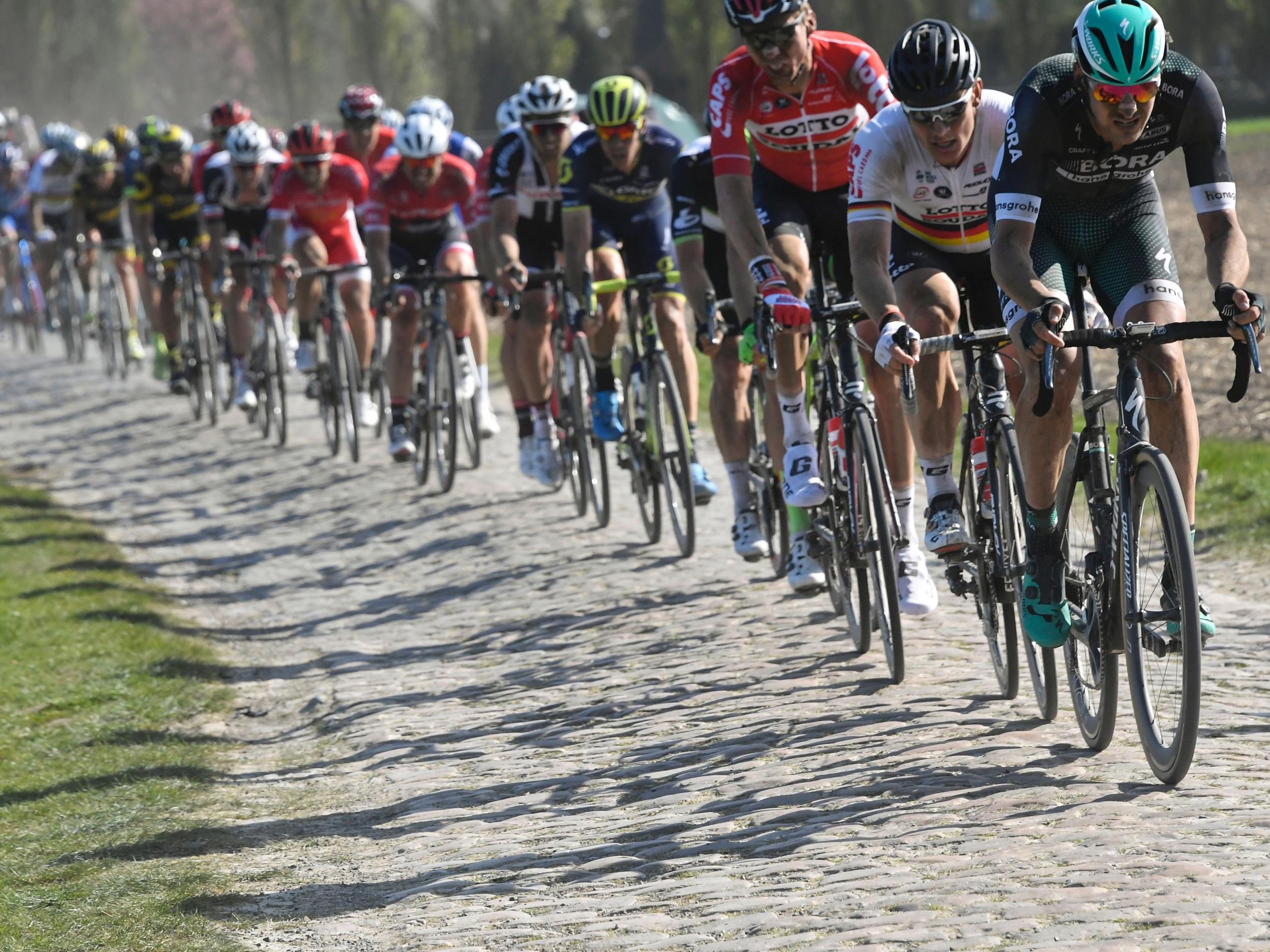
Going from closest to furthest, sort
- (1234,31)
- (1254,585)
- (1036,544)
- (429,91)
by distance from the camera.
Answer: (1036,544) → (1254,585) → (1234,31) → (429,91)

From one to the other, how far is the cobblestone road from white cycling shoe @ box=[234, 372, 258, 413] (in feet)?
14.1

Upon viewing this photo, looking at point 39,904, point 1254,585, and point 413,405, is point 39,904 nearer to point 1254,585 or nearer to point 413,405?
point 1254,585

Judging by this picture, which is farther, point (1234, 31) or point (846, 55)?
point (1234, 31)

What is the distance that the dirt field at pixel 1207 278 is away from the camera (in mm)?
12461

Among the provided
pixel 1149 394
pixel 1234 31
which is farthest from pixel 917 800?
pixel 1234 31

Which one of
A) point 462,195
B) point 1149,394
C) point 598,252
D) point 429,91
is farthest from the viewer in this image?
point 429,91

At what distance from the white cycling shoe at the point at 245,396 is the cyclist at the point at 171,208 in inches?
57.2

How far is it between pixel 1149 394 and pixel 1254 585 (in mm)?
3665

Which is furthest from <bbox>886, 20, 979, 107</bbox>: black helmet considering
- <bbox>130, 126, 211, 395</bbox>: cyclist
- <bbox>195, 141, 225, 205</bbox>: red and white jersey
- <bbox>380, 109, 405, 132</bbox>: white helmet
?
<bbox>380, 109, 405, 132</bbox>: white helmet

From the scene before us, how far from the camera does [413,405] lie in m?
12.5

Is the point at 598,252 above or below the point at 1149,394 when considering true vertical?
above

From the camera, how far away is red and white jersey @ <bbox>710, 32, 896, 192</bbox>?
7.59 meters

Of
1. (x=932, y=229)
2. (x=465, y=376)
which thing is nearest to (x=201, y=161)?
(x=465, y=376)

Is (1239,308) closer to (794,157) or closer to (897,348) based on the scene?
(897,348)
